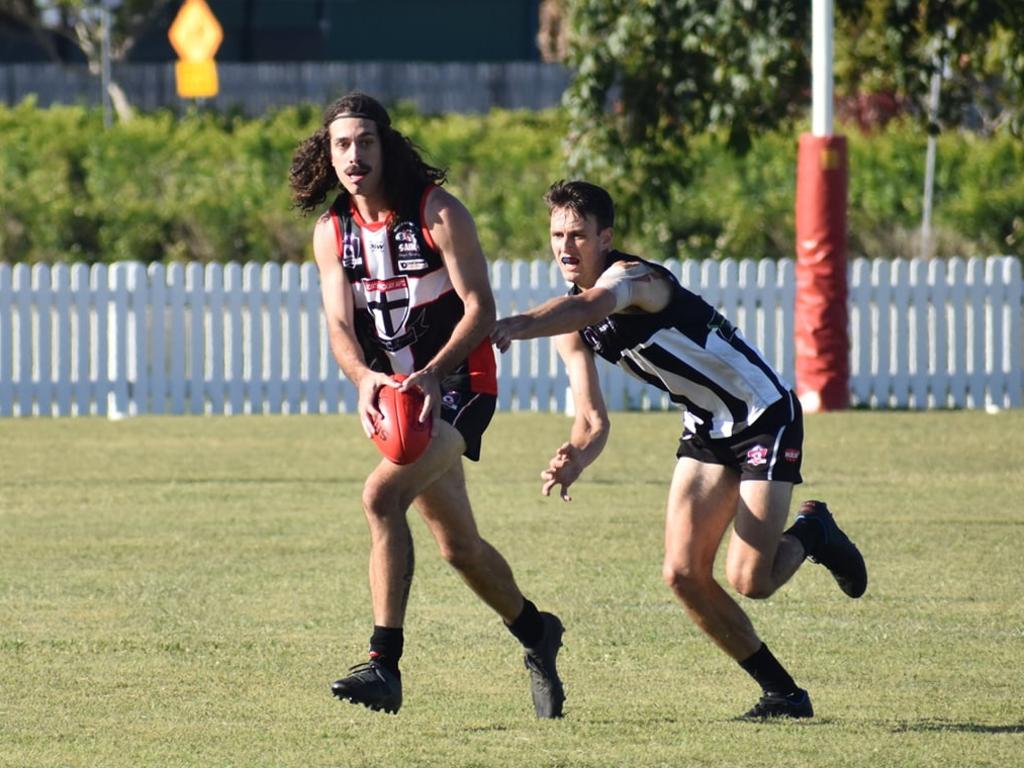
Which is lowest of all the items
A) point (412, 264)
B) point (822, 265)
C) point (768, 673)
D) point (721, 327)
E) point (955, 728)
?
point (955, 728)

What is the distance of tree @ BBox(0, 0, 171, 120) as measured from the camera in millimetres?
35719

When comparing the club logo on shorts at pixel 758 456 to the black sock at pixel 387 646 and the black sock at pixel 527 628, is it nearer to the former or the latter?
the black sock at pixel 527 628

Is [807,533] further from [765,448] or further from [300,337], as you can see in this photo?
[300,337]

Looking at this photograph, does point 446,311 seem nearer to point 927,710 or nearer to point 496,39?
point 927,710

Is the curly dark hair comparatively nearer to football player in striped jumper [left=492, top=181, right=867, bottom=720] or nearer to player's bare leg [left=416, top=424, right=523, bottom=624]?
football player in striped jumper [left=492, top=181, right=867, bottom=720]

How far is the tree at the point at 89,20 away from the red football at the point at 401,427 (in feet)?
95.7

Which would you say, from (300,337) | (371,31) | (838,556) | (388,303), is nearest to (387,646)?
(388,303)

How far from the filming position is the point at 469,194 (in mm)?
26453

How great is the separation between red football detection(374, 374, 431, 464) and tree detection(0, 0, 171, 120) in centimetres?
2917

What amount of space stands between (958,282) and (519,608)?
12557 millimetres

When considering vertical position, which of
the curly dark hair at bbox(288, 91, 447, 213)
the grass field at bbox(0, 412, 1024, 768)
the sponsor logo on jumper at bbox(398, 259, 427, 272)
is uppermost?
the curly dark hair at bbox(288, 91, 447, 213)

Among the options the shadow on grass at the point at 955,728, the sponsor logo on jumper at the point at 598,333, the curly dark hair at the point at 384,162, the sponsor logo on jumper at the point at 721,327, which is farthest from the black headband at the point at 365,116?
the shadow on grass at the point at 955,728

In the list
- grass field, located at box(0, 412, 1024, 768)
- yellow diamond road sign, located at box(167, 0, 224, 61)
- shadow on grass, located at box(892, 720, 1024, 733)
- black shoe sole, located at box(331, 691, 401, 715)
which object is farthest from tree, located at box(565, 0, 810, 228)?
yellow diamond road sign, located at box(167, 0, 224, 61)

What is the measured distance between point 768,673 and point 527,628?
83 centimetres
